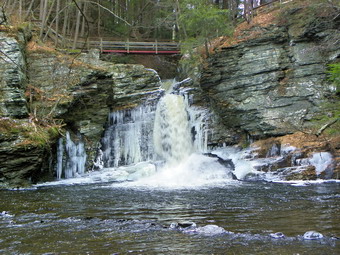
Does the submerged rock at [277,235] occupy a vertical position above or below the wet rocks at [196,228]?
above

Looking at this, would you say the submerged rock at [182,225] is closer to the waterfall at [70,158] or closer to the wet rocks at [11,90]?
the wet rocks at [11,90]

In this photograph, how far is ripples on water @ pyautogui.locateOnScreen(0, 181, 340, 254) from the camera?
436 cm

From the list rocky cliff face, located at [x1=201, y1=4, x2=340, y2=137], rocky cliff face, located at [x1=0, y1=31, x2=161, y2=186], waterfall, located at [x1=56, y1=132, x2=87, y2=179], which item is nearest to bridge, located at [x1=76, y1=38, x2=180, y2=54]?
rocky cliff face, located at [x1=0, y1=31, x2=161, y2=186]

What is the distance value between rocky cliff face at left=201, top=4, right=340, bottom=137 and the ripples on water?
5837mm

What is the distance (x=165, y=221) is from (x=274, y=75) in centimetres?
1195

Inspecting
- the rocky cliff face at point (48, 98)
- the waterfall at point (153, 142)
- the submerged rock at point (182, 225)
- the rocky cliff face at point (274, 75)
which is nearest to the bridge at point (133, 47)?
the rocky cliff face at point (48, 98)

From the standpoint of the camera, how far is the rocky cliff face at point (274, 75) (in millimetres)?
15195

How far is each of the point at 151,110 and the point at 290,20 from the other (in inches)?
328

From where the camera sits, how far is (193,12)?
17.7m

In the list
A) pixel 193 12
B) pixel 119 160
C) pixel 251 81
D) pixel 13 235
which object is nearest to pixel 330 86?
pixel 251 81

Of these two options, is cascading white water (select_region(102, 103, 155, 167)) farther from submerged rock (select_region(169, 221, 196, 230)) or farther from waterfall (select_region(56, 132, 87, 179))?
submerged rock (select_region(169, 221, 196, 230))

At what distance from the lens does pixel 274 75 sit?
53.0 feet

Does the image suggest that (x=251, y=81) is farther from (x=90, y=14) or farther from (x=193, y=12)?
(x=90, y=14)

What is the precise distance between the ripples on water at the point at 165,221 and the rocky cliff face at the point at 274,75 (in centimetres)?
584
